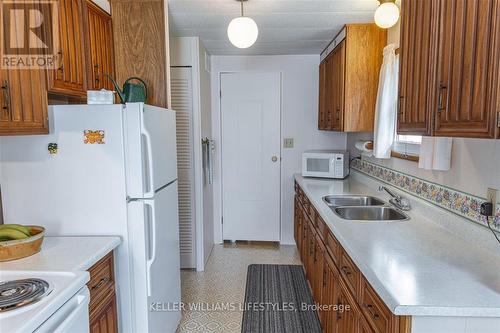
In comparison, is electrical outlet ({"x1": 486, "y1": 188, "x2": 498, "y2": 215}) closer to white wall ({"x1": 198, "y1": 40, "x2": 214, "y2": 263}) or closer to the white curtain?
the white curtain

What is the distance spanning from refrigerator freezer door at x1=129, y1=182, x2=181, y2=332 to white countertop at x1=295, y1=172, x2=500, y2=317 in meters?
1.02

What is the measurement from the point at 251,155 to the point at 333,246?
236cm

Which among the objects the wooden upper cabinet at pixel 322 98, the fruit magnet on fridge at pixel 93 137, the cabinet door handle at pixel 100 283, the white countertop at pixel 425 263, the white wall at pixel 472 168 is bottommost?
the cabinet door handle at pixel 100 283

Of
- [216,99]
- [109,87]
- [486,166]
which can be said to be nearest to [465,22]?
[486,166]

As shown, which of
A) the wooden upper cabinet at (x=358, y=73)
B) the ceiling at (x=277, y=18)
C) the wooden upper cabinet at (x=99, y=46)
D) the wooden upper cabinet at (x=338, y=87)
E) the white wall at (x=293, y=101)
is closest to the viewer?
the wooden upper cabinet at (x=99, y=46)

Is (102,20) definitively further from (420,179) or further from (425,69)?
(420,179)

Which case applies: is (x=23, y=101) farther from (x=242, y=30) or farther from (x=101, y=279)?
(x=242, y=30)

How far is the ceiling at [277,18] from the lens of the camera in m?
2.40

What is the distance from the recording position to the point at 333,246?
6.27ft

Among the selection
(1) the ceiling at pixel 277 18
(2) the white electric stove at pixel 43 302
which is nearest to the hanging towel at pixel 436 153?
(1) the ceiling at pixel 277 18

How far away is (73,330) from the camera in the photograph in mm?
1276

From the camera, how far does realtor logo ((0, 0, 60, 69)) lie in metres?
1.52

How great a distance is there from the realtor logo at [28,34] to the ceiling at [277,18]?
947 millimetres

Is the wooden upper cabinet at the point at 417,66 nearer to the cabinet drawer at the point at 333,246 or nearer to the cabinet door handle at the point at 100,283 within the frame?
the cabinet drawer at the point at 333,246
